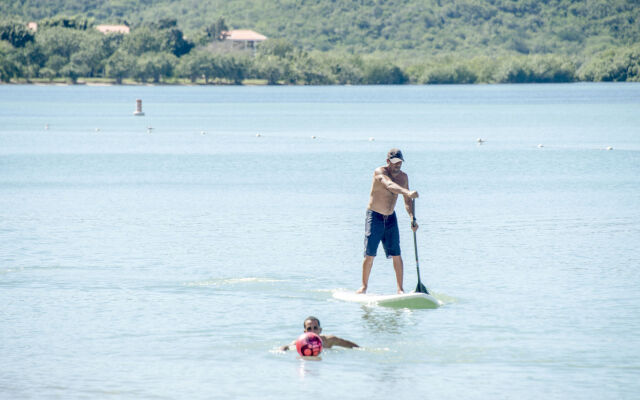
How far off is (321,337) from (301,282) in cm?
478

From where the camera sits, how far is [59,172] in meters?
41.0

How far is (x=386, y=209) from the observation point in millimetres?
15086

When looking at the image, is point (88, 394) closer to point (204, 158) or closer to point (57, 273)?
point (57, 273)


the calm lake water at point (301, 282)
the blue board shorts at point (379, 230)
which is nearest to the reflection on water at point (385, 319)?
the calm lake water at point (301, 282)

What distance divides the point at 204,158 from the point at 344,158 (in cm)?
625

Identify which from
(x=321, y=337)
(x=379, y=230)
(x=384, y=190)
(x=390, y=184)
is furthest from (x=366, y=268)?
(x=321, y=337)

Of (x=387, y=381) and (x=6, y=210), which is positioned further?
(x=6, y=210)

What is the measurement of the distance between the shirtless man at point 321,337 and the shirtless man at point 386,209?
222cm

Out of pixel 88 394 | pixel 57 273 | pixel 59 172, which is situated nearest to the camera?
pixel 88 394

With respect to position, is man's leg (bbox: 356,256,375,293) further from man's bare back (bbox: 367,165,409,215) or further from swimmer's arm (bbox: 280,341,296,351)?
swimmer's arm (bbox: 280,341,296,351)

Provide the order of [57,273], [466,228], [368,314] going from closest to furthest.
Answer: [368,314]
[57,273]
[466,228]

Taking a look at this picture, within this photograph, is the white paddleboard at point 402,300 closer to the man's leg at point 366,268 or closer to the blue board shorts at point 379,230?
the man's leg at point 366,268

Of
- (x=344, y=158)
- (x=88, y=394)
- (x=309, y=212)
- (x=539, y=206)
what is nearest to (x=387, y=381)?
A: (x=88, y=394)

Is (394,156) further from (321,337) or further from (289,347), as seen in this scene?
(289,347)
